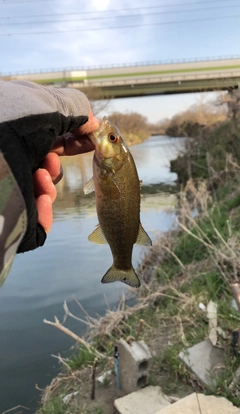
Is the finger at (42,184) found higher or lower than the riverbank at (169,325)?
higher

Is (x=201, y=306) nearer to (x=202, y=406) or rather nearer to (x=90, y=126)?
(x=202, y=406)

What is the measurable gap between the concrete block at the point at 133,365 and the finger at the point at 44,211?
9.92 ft

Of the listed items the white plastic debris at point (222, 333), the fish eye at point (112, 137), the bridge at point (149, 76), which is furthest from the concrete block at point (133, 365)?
the bridge at point (149, 76)

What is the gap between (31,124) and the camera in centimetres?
149

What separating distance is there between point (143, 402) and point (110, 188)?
3.27m

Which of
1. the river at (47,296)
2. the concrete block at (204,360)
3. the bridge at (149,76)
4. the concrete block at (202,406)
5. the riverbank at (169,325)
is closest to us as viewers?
the concrete block at (202,406)

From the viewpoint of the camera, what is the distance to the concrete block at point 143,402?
13.8 feet

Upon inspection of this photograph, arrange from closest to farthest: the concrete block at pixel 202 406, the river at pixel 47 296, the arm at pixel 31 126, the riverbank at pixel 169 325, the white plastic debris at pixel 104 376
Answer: the arm at pixel 31 126
the concrete block at pixel 202 406
the riverbank at pixel 169 325
the white plastic debris at pixel 104 376
the river at pixel 47 296

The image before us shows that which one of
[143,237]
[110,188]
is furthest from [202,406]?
[110,188]

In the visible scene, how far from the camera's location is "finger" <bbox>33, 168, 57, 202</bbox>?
1988 mm

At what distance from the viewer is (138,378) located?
176 inches

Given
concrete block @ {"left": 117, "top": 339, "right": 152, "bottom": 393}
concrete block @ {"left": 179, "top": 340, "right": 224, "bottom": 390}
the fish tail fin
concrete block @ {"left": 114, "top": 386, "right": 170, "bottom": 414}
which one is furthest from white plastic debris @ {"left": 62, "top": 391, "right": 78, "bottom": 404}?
the fish tail fin

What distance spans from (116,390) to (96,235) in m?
3.39

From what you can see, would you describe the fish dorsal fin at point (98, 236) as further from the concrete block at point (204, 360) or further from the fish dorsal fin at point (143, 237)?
the concrete block at point (204, 360)
